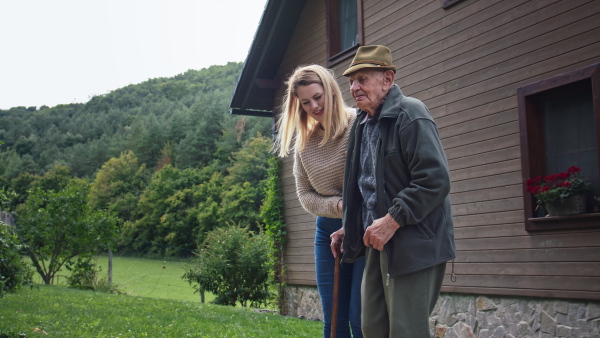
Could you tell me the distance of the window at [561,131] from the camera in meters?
5.33

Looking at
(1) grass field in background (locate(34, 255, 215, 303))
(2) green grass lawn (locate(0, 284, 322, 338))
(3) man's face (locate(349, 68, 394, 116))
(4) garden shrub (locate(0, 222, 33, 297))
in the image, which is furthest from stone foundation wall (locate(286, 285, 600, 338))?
(1) grass field in background (locate(34, 255, 215, 303))

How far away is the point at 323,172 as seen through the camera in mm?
3180

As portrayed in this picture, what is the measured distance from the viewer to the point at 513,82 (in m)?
6.14

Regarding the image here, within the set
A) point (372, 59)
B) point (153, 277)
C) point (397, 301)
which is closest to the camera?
point (397, 301)

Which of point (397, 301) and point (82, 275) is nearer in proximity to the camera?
point (397, 301)

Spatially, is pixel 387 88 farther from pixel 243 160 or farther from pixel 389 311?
pixel 243 160

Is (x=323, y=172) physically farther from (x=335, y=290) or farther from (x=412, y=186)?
(x=412, y=186)

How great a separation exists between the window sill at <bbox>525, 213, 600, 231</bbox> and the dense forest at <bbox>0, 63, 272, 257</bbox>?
2695 centimetres

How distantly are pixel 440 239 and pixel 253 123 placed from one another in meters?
41.8

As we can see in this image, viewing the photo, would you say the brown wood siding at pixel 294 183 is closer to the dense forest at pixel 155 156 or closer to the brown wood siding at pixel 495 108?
the brown wood siding at pixel 495 108

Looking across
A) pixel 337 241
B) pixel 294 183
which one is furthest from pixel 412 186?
pixel 294 183

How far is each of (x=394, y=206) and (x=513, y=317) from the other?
4361mm

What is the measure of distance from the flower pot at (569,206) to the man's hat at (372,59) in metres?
3.34

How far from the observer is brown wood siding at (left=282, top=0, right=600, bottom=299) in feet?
18.0
